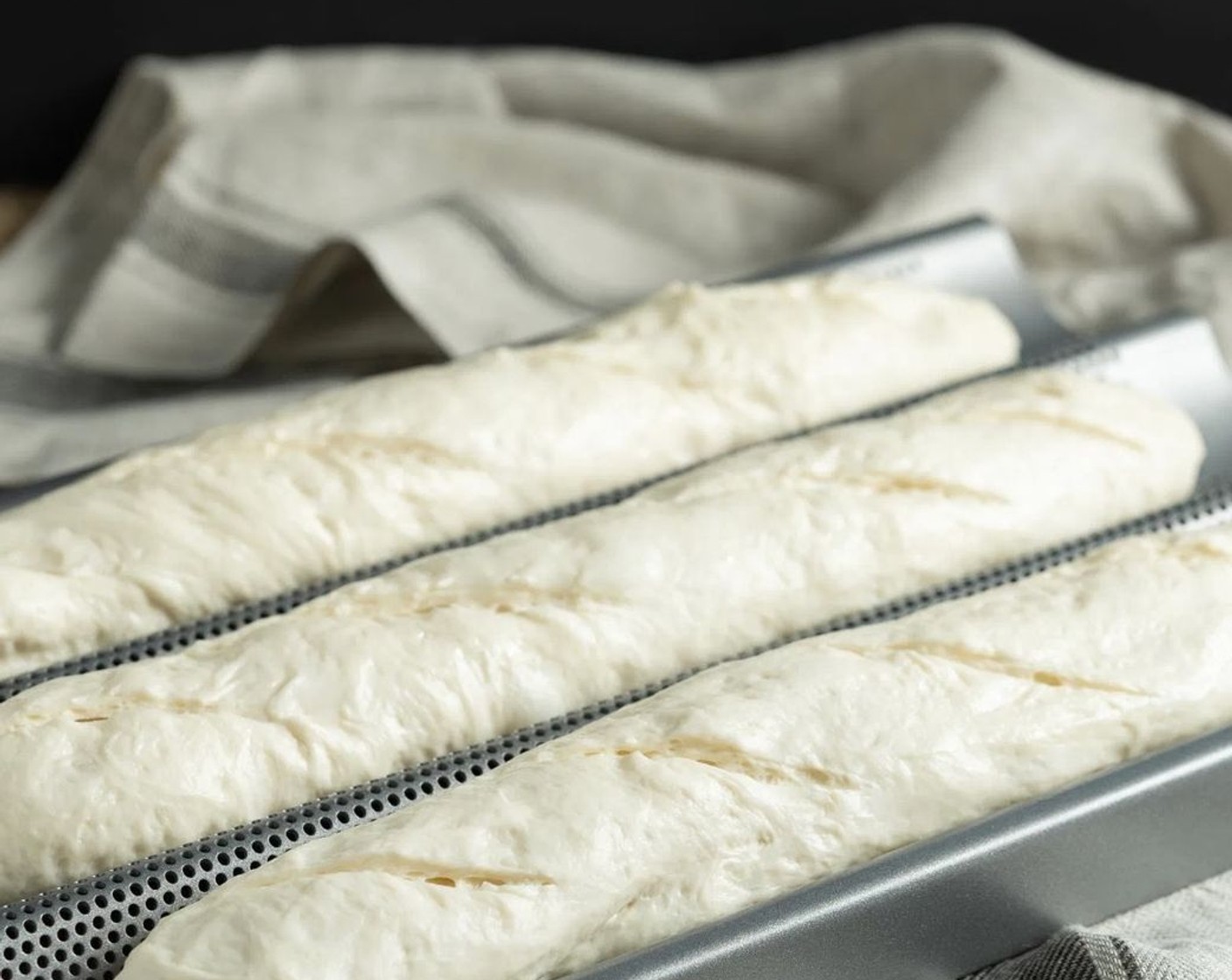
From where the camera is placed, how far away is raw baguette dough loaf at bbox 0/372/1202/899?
1.16 m

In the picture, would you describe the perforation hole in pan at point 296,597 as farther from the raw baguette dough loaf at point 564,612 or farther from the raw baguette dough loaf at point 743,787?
the raw baguette dough loaf at point 743,787

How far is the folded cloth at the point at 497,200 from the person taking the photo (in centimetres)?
202

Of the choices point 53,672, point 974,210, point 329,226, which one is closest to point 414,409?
point 53,672

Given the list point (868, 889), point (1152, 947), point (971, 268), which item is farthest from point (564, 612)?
point (971, 268)

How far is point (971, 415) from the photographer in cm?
148

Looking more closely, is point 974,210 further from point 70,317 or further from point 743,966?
point 743,966

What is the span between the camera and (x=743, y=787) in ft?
3.65

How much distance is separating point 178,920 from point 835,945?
377mm

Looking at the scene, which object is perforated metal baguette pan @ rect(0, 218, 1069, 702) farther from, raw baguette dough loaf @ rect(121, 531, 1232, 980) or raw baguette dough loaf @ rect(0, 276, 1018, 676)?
raw baguette dough loaf @ rect(121, 531, 1232, 980)

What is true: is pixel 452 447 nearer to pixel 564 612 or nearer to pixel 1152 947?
pixel 564 612

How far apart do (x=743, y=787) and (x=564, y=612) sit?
0.23 metres

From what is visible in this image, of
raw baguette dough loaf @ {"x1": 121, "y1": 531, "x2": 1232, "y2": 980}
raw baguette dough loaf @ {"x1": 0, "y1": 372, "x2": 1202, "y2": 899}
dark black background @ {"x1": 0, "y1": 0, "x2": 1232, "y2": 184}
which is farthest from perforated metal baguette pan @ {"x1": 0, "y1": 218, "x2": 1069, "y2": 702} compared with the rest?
dark black background @ {"x1": 0, "y1": 0, "x2": 1232, "y2": 184}

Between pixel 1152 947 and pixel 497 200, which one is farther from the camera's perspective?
pixel 497 200

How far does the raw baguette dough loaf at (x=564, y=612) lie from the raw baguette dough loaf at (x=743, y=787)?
107 mm
